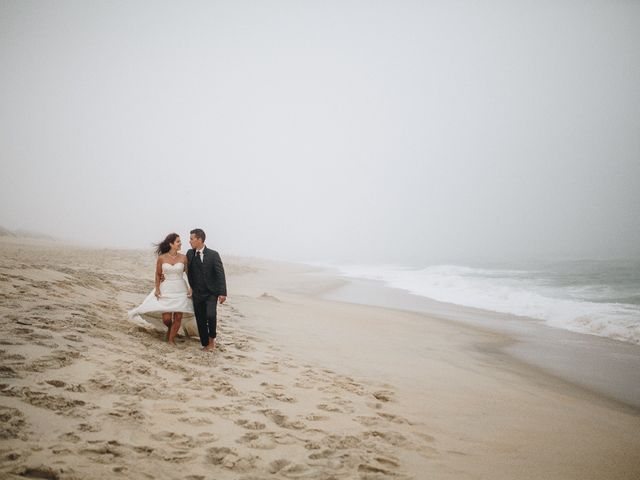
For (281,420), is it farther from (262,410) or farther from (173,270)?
(173,270)

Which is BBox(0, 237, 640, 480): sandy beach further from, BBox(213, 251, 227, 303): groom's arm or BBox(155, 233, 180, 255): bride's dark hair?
BBox(155, 233, 180, 255): bride's dark hair

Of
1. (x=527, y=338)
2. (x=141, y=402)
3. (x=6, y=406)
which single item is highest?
(x=6, y=406)

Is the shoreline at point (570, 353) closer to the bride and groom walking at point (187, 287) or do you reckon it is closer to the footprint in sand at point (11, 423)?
the bride and groom walking at point (187, 287)

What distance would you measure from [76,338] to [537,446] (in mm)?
6367

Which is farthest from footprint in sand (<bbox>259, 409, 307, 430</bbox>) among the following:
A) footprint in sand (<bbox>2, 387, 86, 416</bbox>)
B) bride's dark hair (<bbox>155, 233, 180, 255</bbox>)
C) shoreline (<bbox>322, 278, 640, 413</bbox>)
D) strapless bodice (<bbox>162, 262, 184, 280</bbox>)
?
shoreline (<bbox>322, 278, 640, 413</bbox>)

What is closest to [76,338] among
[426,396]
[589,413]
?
[426,396]

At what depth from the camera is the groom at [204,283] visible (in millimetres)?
5820

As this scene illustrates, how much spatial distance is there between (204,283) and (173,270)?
1.98ft

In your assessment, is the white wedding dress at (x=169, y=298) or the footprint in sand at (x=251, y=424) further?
the white wedding dress at (x=169, y=298)

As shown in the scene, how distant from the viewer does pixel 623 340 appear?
9.85m

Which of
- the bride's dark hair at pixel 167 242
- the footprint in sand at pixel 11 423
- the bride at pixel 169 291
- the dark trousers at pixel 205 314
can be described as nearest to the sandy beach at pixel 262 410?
the footprint in sand at pixel 11 423

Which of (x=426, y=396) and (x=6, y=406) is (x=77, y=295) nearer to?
(x=6, y=406)

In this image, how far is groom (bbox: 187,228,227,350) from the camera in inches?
229

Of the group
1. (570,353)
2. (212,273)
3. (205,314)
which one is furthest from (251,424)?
(570,353)
